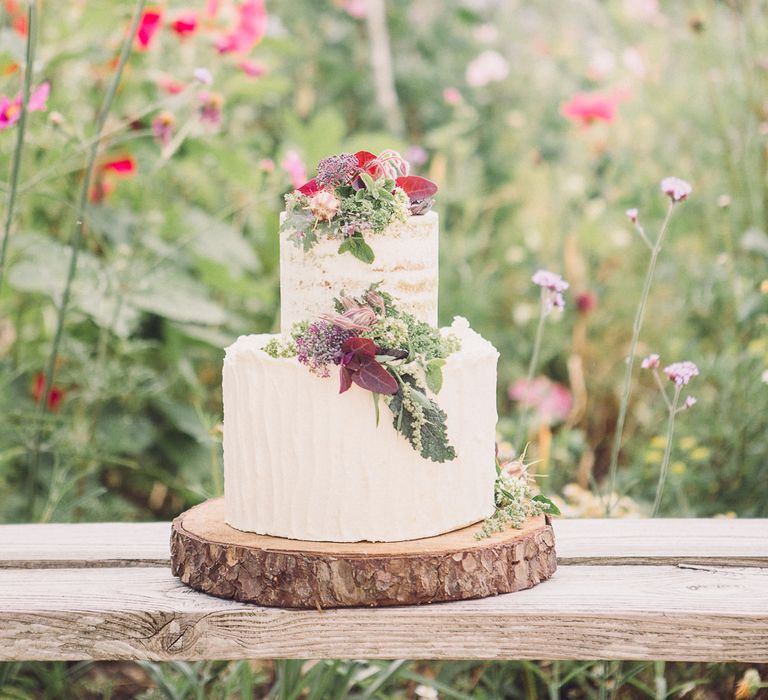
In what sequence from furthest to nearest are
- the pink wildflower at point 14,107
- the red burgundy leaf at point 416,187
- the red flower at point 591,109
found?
1. the red flower at point 591,109
2. the pink wildflower at point 14,107
3. the red burgundy leaf at point 416,187

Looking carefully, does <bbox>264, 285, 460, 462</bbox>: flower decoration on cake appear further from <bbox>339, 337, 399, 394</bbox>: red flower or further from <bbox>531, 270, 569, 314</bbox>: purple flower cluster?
<bbox>531, 270, 569, 314</bbox>: purple flower cluster

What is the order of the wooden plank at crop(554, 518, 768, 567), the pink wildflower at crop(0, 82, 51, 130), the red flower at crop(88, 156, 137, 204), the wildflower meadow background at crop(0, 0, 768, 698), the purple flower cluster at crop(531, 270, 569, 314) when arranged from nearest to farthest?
the wooden plank at crop(554, 518, 768, 567) → the purple flower cluster at crop(531, 270, 569, 314) → the pink wildflower at crop(0, 82, 51, 130) → the wildflower meadow background at crop(0, 0, 768, 698) → the red flower at crop(88, 156, 137, 204)

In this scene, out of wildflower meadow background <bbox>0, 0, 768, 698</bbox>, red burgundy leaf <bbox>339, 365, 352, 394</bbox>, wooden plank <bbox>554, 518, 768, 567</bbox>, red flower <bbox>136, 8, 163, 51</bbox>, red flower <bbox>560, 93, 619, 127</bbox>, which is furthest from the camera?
red flower <bbox>560, 93, 619, 127</bbox>

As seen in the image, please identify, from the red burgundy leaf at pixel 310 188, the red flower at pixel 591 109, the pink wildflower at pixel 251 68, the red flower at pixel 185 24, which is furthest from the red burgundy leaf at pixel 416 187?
the red flower at pixel 591 109

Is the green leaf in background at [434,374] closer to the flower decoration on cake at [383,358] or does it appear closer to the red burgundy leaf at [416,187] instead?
the flower decoration on cake at [383,358]

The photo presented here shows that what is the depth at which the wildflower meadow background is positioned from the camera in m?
2.17

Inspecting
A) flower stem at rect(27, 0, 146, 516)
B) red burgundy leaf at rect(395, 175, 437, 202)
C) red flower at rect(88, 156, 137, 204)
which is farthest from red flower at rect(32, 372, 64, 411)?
red burgundy leaf at rect(395, 175, 437, 202)

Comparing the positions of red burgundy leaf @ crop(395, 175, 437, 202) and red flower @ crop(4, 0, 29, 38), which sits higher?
red flower @ crop(4, 0, 29, 38)

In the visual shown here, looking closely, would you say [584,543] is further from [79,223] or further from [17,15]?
[17,15]

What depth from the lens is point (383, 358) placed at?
1414 mm

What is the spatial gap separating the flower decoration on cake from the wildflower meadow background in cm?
44

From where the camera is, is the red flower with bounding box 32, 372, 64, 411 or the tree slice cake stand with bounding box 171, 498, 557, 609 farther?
the red flower with bounding box 32, 372, 64, 411

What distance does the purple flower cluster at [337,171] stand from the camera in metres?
1.46

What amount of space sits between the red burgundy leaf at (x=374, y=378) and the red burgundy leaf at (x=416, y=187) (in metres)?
0.25
